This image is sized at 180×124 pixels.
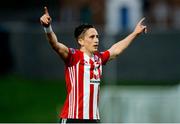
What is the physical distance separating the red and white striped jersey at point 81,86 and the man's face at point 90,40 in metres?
0.09

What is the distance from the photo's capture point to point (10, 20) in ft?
123

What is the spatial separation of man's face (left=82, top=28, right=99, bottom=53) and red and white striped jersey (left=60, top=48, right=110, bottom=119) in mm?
95

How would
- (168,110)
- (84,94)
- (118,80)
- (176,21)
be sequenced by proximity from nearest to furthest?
(84,94)
(168,110)
(118,80)
(176,21)

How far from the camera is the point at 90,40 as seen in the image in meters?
12.3

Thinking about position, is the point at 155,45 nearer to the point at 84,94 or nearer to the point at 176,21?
the point at 176,21

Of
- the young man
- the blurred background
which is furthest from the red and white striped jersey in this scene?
the blurred background

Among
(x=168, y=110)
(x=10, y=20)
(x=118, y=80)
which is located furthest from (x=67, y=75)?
(x=10, y=20)

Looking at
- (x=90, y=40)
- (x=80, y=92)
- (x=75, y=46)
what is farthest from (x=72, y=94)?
(x=75, y=46)

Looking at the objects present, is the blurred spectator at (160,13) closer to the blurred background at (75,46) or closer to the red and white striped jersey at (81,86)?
the blurred background at (75,46)

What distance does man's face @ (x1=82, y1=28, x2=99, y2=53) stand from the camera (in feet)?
40.4

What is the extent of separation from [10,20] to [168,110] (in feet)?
63.0

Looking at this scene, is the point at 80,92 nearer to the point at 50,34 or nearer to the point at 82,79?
the point at 82,79

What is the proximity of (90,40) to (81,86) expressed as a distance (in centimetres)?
54

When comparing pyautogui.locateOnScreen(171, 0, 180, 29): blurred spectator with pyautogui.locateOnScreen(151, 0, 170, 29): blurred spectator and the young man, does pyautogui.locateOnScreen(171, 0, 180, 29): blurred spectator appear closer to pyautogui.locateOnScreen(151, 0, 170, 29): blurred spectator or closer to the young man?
pyautogui.locateOnScreen(151, 0, 170, 29): blurred spectator
